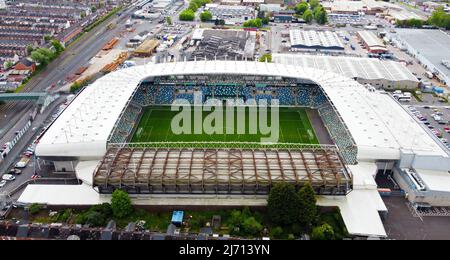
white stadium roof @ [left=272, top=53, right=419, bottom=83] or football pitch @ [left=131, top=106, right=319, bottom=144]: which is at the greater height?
white stadium roof @ [left=272, top=53, right=419, bottom=83]

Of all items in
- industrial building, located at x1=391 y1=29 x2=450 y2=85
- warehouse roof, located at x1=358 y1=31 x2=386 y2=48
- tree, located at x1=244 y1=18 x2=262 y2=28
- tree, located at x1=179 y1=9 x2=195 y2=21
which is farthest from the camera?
tree, located at x1=179 y1=9 x2=195 y2=21

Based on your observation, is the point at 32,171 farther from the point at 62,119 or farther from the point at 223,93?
the point at 223,93

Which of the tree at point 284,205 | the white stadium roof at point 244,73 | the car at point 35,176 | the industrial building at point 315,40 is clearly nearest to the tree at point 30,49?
the white stadium roof at point 244,73

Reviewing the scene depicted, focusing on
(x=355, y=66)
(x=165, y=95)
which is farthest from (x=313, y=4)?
(x=165, y=95)

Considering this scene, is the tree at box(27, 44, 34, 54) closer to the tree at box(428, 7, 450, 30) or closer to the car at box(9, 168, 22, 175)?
the car at box(9, 168, 22, 175)

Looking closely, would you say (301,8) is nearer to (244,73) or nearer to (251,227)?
(244,73)

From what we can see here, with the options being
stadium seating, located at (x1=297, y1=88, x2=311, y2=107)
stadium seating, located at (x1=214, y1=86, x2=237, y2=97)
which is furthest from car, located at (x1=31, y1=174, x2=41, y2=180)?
stadium seating, located at (x1=297, y1=88, x2=311, y2=107)

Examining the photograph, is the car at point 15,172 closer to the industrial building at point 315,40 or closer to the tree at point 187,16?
the industrial building at point 315,40
